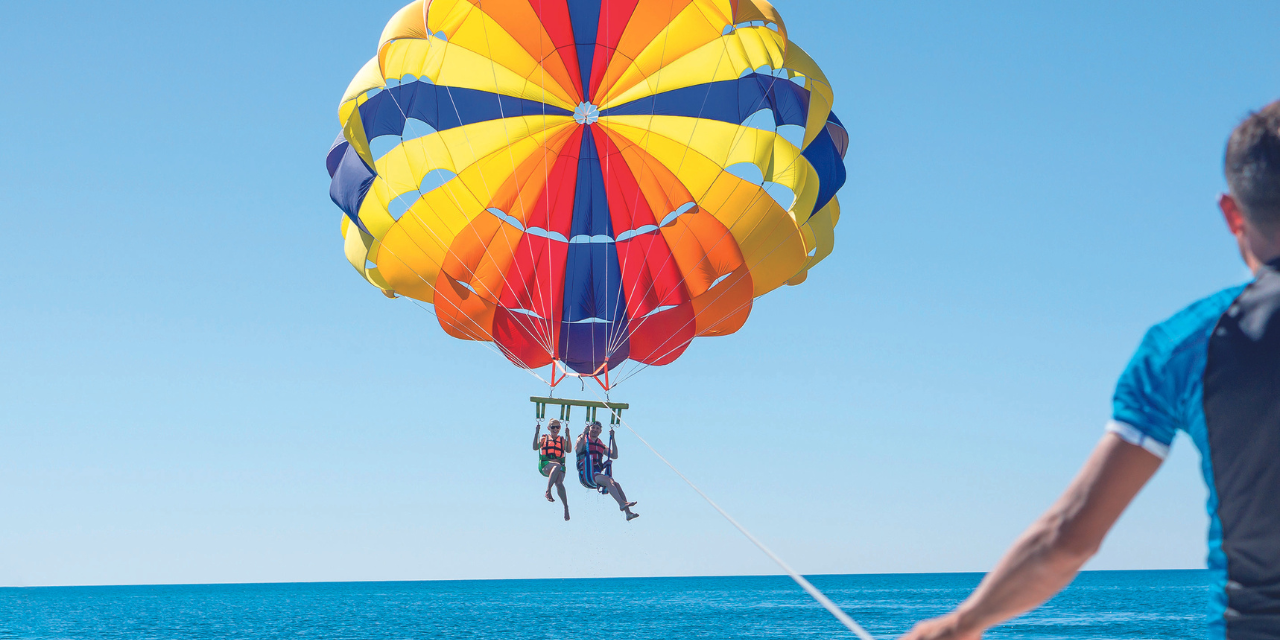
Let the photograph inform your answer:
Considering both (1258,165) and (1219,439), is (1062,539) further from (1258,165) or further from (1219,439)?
(1258,165)

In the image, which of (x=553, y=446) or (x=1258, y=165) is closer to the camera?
(x=1258, y=165)

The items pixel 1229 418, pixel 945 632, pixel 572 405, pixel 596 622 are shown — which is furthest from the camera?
pixel 596 622

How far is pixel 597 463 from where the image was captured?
9.68 m

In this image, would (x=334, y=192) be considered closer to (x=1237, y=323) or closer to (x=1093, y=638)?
(x=1237, y=323)

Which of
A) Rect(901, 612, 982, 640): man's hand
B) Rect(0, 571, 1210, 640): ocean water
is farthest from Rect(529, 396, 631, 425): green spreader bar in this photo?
Rect(0, 571, 1210, 640): ocean water

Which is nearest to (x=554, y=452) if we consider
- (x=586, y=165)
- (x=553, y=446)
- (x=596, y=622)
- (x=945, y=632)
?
(x=553, y=446)

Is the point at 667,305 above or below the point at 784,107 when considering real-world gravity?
below

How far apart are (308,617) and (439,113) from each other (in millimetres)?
64616

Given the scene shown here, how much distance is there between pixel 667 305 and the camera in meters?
10.6

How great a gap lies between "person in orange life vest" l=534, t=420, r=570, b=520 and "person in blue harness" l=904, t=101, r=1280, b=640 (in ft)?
28.1

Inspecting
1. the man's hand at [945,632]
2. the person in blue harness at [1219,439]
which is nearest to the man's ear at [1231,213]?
the person in blue harness at [1219,439]

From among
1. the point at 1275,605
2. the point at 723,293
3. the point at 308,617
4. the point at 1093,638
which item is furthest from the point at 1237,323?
the point at 308,617

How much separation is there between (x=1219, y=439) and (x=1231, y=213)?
0.31 meters

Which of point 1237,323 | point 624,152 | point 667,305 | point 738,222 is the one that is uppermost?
point 624,152
